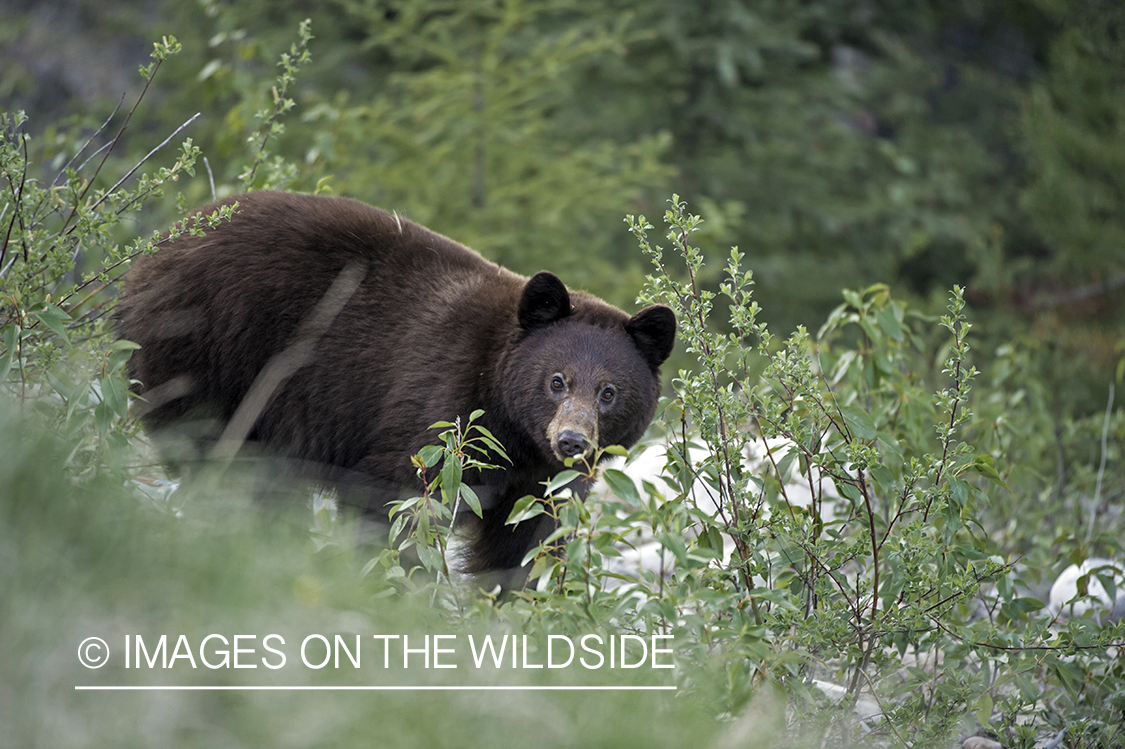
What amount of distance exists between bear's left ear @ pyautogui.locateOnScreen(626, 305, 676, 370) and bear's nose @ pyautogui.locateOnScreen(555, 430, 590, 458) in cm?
63

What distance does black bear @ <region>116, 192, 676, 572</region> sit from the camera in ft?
11.9

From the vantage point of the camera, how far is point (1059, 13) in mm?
8211

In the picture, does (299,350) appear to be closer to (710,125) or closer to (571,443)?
(571,443)

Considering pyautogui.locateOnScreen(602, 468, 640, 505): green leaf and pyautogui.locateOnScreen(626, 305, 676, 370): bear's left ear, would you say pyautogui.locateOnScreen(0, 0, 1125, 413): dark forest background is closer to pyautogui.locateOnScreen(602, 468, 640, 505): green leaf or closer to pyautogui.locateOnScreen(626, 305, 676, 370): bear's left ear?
pyautogui.locateOnScreen(626, 305, 676, 370): bear's left ear

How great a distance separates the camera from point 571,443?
3271 millimetres

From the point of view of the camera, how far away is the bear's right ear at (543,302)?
358 centimetres

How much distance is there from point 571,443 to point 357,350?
3.41 feet

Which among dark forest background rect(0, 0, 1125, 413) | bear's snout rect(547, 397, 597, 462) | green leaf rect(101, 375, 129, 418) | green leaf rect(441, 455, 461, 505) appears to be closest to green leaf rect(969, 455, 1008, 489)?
bear's snout rect(547, 397, 597, 462)

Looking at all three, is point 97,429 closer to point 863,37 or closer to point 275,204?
point 275,204

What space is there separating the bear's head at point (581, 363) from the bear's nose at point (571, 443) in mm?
137

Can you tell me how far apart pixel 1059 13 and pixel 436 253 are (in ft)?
23.2

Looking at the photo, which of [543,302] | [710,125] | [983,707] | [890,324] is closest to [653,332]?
[543,302]

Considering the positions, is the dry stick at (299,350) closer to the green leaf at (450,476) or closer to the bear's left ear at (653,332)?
the bear's left ear at (653,332)

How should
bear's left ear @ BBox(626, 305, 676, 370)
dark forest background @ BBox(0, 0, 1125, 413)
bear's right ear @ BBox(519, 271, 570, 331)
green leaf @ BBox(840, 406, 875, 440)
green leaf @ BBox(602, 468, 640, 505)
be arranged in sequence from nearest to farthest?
1. green leaf @ BBox(602, 468, 640, 505)
2. green leaf @ BBox(840, 406, 875, 440)
3. bear's right ear @ BBox(519, 271, 570, 331)
4. bear's left ear @ BBox(626, 305, 676, 370)
5. dark forest background @ BBox(0, 0, 1125, 413)
